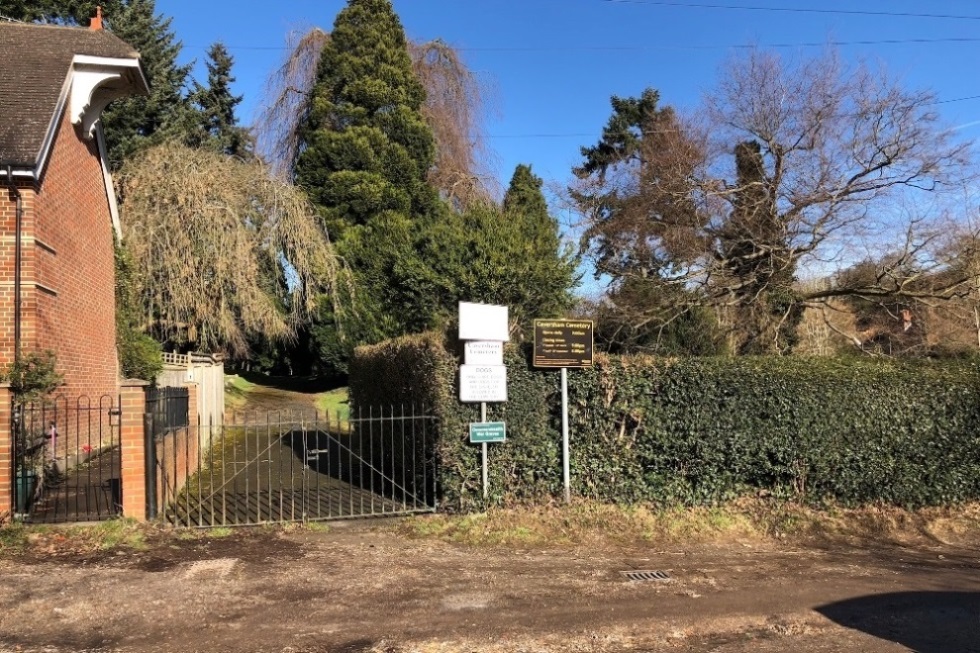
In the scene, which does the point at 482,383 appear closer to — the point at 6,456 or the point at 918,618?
the point at 918,618

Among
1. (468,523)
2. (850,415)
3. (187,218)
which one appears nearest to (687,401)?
(850,415)

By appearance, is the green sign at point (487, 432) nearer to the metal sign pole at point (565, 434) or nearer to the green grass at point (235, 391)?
the metal sign pole at point (565, 434)

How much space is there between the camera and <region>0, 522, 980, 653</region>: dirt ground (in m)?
4.77

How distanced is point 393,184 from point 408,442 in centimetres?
2118

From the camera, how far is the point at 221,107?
110 feet

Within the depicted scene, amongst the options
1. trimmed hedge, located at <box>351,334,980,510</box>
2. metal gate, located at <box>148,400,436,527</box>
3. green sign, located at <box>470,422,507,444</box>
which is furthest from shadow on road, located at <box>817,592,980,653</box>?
metal gate, located at <box>148,400,436,527</box>

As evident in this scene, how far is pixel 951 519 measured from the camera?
869 cm

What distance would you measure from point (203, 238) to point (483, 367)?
15.4 metres

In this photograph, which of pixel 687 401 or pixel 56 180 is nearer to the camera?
pixel 687 401

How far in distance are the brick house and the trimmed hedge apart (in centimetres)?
597

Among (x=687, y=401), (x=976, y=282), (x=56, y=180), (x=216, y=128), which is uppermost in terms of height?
(x=216, y=128)

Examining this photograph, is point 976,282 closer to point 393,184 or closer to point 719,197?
point 719,197

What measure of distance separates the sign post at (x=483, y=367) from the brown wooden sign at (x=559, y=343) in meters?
0.42

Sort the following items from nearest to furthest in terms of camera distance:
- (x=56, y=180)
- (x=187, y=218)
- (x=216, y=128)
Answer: (x=56, y=180) < (x=187, y=218) < (x=216, y=128)
